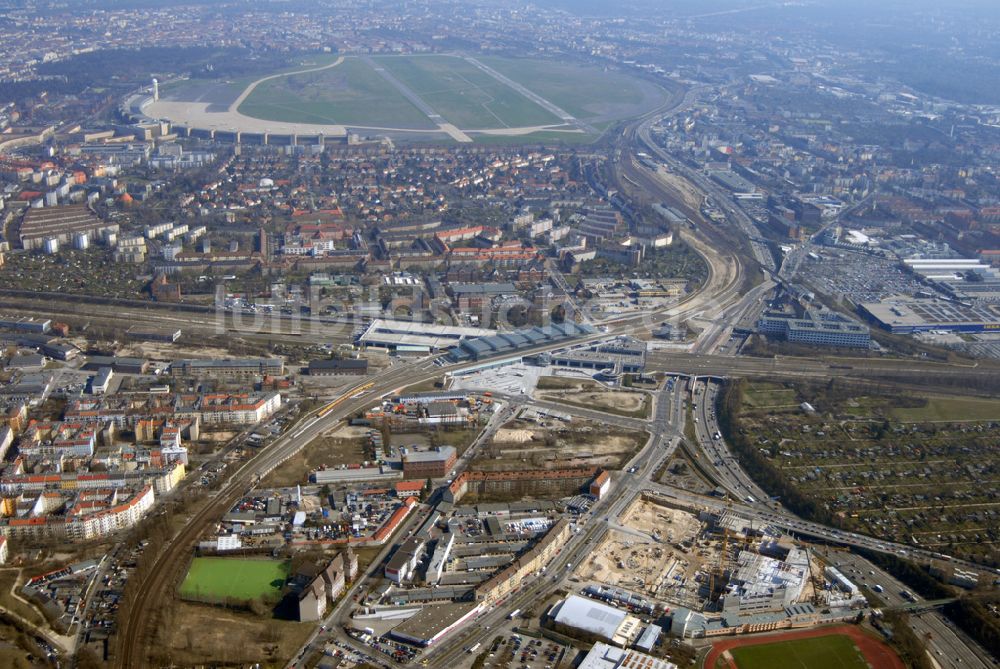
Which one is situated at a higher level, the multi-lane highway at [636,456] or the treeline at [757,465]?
the treeline at [757,465]

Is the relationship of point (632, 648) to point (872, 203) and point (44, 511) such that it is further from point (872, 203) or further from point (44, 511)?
point (872, 203)

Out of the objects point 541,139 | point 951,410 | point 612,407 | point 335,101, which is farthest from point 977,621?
point 335,101

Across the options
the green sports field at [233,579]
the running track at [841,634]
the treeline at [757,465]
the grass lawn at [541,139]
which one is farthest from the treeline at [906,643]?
the grass lawn at [541,139]

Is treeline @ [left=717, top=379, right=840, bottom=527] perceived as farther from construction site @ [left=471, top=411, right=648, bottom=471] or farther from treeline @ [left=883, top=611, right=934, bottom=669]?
treeline @ [left=883, top=611, right=934, bottom=669]

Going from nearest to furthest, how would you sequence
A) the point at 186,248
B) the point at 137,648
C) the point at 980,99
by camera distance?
the point at 137,648, the point at 186,248, the point at 980,99

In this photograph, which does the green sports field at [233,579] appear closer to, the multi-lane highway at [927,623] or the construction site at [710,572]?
the construction site at [710,572]

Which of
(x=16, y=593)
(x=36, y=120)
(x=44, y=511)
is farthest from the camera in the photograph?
(x=36, y=120)

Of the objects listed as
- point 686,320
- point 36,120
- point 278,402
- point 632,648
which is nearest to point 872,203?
point 686,320
